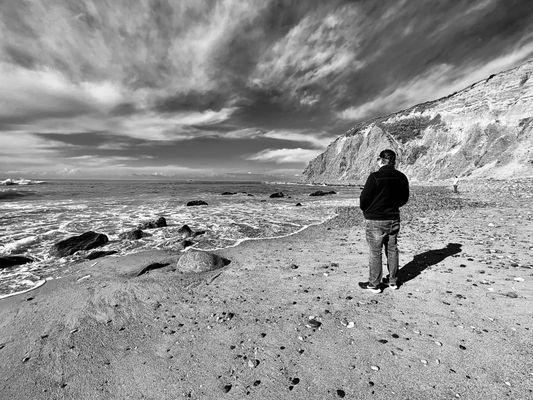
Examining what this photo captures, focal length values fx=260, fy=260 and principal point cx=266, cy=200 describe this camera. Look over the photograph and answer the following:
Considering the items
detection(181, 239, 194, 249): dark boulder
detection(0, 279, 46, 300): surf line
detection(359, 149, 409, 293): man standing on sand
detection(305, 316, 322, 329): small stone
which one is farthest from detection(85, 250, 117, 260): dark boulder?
detection(359, 149, 409, 293): man standing on sand

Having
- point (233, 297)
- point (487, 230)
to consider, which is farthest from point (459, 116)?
point (233, 297)

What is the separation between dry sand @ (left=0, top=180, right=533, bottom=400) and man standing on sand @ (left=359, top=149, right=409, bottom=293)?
667 millimetres

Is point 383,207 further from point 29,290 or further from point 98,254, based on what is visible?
point 98,254

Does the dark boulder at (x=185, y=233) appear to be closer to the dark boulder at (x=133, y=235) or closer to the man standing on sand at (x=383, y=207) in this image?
the dark boulder at (x=133, y=235)

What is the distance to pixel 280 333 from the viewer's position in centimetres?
481

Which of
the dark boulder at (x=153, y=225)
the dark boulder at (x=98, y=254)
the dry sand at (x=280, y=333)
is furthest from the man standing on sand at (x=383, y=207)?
the dark boulder at (x=153, y=225)

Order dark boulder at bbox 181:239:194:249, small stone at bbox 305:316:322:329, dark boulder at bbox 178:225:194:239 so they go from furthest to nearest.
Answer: dark boulder at bbox 178:225:194:239
dark boulder at bbox 181:239:194:249
small stone at bbox 305:316:322:329

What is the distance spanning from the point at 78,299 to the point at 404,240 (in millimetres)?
10988

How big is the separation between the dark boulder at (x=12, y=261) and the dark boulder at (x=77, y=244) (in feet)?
3.13

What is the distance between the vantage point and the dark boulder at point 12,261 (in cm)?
921

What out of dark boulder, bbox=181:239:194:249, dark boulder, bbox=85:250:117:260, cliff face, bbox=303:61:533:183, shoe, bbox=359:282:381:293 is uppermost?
cliff face, bbox=303:61:533:183

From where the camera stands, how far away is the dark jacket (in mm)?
5664

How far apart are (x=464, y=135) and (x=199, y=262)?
85.9 m

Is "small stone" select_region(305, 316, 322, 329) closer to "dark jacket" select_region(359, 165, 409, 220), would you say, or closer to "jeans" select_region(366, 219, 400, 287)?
"jeans" select_region(366, 219, 400, 287)
